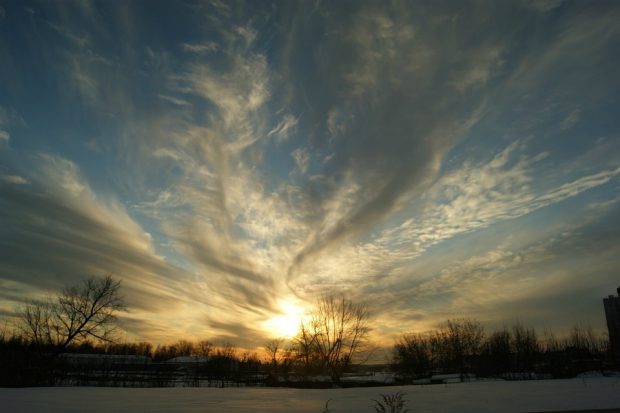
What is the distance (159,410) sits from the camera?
50.9ft

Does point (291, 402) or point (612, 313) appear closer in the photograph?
point (291, 402)

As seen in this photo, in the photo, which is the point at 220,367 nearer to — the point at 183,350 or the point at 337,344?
the point at 337,344

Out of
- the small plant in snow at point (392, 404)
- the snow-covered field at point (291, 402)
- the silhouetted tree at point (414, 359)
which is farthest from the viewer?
the silhouetted tree at point (414, 359)

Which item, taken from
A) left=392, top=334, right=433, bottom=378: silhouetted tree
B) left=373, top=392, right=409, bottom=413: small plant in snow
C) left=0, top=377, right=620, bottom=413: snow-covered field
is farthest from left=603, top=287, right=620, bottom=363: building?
left=373, top=392, right=409, bottom=413: small plant in snow

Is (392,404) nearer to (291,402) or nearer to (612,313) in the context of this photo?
(291,402)

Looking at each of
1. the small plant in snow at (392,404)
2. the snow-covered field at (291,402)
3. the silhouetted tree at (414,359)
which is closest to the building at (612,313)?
the silhouetted tree at (414,359)

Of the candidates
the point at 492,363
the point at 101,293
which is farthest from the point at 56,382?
the point at 492,363

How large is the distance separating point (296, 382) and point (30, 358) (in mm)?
30959

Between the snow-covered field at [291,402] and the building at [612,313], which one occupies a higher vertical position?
the building at [612,313]

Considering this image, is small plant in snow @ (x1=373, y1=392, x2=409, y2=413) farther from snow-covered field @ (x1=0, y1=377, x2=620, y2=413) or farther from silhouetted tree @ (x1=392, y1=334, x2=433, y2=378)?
silhouetted tree @ (x1=392, y1=334, x2=433, y2=378)

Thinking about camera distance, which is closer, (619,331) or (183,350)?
(619,331)

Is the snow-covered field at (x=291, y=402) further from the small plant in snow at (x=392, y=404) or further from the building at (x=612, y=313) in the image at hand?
the building at (x=612, y=313)

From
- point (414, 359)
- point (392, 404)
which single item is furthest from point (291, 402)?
point (414, 359)

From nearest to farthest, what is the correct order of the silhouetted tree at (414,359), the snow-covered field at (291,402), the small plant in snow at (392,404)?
the small plant in snow at (392,404)
the snow-covered field at (291,402)
the silhouetted tree at (414,359)
